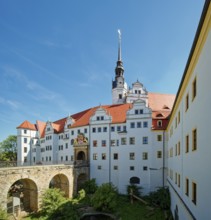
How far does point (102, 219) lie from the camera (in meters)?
20.9

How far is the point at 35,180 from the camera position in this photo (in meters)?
22.4

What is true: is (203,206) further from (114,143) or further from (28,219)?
(114,143)

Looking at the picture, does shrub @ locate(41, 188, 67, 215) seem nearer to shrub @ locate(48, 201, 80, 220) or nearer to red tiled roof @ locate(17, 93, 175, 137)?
shrub @ locate(48, 201, 80, 220)

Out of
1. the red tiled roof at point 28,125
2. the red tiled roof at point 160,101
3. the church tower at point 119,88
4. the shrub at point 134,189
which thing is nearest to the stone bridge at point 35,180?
the shrub at point 134,189

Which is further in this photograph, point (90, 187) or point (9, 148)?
point (9, 148)

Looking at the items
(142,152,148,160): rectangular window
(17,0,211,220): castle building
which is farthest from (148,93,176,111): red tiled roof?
(142,152,148,160): rectangular window

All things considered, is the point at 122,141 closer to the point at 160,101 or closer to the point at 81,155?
the point at 81,155

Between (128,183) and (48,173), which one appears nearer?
(48,173)

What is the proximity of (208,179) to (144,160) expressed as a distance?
2106 cm

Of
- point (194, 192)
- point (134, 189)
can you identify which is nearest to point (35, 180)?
point (134, 189)

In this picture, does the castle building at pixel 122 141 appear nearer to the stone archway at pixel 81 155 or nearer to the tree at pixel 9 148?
the stone archway at pixel 81 155

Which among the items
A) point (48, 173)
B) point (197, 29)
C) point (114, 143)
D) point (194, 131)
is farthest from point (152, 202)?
point (197, 29)

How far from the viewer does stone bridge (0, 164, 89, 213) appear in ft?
63.8

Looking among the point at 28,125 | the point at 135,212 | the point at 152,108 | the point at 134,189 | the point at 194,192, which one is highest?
the point at 152,108
